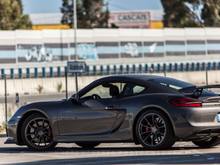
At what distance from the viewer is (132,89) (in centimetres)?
1427

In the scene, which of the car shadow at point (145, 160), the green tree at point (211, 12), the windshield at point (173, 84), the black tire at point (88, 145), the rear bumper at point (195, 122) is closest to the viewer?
the car shadow at point (145, 160)

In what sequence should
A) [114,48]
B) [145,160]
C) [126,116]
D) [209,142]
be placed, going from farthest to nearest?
[114,48]
[209,142]
[126,116]
[145,160]

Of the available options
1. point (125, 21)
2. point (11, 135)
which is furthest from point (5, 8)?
point (11, 135)

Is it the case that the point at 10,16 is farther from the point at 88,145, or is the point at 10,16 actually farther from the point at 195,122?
the point at 195,122

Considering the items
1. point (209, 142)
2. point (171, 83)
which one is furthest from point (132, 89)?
point (209, 142)

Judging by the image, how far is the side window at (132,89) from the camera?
14147 mm

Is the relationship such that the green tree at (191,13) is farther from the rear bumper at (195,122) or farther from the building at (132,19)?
the rear bumper at (195,122)

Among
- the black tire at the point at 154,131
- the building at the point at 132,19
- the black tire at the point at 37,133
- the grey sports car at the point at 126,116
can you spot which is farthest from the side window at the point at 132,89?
the building at the point at 132,19

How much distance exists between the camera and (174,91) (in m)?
13.9

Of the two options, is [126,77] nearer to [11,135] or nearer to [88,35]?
[11,135]

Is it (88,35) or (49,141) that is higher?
(88,35)

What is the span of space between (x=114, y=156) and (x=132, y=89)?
1650 millimetres

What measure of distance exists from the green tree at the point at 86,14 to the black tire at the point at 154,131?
6556cm

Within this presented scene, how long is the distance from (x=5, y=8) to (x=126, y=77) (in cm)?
5344
